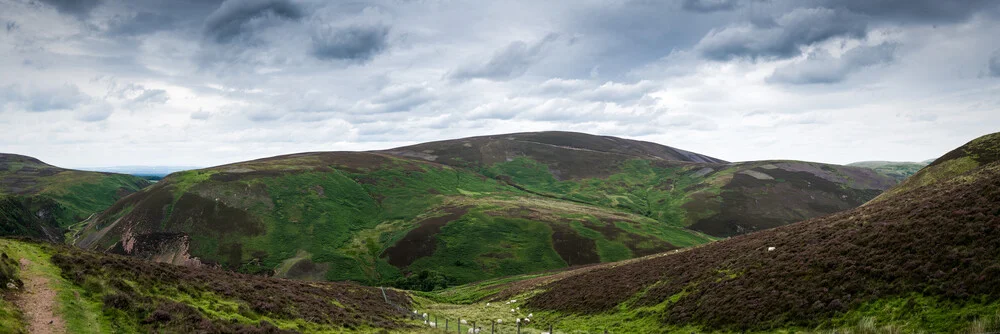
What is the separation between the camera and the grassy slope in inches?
4146

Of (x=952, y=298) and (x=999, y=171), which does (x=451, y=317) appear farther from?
(x=999, y=171)

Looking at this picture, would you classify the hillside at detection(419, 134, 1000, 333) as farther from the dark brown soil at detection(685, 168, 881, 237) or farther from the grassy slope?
the dark brown soil at detection(685, 168, 881, 237)

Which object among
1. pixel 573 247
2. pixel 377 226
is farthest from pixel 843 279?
pixel 377 226

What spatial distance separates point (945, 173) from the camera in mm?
63000

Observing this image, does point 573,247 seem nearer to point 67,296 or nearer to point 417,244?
point 417,244

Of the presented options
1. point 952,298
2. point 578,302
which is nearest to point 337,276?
point 578,302

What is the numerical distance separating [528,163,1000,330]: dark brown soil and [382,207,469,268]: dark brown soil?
236 feet

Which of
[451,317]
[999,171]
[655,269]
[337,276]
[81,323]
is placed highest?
[999,171]

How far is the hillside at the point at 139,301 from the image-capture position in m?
20.1

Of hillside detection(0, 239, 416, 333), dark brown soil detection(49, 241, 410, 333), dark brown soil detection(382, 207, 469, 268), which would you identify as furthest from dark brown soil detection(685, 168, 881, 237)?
hillside detection(0, 239, 416, 333)

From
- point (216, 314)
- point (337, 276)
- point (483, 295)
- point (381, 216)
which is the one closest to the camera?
point (216, 314)

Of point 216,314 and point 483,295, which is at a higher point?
point 216,314

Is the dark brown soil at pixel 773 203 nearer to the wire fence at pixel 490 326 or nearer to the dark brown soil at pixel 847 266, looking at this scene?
the dark brown soil at pixel 847 266

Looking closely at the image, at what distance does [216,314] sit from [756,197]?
653ft
